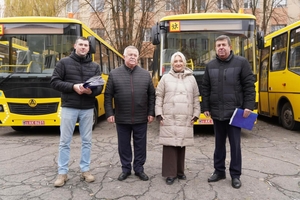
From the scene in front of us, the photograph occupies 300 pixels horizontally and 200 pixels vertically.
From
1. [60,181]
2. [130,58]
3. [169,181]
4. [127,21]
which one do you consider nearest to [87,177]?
[60,181]

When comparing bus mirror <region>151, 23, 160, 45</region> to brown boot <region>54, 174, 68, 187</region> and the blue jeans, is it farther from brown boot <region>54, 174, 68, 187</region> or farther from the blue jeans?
brown boot <region>54, 174, 68, 187</region>

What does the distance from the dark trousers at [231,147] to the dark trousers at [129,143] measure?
1.06 m

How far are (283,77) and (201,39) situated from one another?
2.85 meters

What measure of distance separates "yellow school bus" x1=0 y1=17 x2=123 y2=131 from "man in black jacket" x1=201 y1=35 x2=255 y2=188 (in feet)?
12.7

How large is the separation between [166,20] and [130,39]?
1220 cm

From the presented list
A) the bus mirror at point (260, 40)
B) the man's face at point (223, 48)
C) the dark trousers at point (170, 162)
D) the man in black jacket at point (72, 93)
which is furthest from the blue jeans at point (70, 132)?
the bus mirror at point (260, 40)

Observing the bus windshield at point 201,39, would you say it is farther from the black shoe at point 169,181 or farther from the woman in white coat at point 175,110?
the black shoe at point 169,181

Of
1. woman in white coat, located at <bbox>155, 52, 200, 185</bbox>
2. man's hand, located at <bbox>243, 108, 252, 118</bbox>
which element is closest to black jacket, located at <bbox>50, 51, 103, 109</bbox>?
woman in white coat, located at <bbox>155, 52, 200, 185</bbox>

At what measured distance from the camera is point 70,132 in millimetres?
3709

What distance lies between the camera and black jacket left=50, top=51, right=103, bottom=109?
356 centimetres

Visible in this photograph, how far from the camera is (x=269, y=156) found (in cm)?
514

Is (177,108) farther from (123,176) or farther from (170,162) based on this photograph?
(123,176)

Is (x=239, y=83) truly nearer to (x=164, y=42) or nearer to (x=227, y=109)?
(x=227, y=109)

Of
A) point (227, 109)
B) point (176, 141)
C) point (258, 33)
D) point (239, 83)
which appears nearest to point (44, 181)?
point (176, 141)
